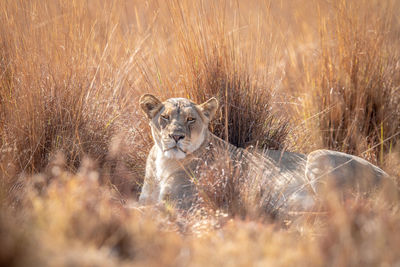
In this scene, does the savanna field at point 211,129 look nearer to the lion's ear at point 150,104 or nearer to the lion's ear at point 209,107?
the lion's ear at point 209,107

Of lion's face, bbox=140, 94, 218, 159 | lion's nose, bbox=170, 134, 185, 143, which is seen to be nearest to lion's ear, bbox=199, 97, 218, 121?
lion's face, bbox=140, 94, 218, 159

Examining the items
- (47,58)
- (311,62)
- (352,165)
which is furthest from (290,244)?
(311,62)

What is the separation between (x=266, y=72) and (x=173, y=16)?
1162 millimetres

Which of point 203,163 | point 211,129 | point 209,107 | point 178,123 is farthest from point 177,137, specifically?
point 211,129

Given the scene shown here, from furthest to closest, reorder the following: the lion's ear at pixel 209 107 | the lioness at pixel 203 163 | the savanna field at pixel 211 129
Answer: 1. the lion's ear at pixel 209 107
2. the lioness at pixel 203 163
3. the savanna field at pixel 211 129

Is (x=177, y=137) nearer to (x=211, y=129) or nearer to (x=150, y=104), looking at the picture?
(x=150, y=104)

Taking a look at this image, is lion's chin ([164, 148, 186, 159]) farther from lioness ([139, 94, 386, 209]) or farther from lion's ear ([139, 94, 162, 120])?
lion's ear ([139, 94, 162, 120])

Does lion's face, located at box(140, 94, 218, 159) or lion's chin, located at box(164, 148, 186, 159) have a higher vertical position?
lion's face, located at box(140, 94, 218, 159)

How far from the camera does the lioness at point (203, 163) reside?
383 centimetres

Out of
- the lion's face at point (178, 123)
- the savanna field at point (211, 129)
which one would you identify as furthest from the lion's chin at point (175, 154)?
the savanna field at point (211, 129)

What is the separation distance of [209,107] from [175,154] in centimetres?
55

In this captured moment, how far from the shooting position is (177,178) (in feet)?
13.2

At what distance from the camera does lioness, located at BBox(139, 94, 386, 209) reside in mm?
3834

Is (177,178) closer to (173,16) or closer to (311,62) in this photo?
(173,16)
